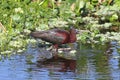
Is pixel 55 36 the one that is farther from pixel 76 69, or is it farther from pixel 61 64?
A: pixel 76 69

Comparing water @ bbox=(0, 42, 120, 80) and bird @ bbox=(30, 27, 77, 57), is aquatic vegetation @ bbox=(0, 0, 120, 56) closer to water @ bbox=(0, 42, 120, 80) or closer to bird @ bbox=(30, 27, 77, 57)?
bird @ bbox=(30, 27, 77, 57)

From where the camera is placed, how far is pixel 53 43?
40.0 ft

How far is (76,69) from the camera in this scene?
10414 mm

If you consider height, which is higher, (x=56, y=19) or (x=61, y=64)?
(x=56, y=19)

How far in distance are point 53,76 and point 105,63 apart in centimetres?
149

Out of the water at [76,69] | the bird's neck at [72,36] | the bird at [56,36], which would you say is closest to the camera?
the water at [76,69]

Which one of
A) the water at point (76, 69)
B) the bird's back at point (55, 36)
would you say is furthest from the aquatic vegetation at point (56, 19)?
the water at point (76, 69)

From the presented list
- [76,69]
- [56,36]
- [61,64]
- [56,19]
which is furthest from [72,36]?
[56,19]

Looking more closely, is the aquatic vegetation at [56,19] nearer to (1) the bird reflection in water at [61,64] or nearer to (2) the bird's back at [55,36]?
(2) the bird's back at [55,36]

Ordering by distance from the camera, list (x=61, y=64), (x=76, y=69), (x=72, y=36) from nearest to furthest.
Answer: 1. (x=76, y=69)
2. (x=61, y=64)
3. (x=72, y=36)

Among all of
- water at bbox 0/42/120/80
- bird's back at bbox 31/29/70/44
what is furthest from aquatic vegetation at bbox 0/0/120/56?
water at bbox 0/42/120/80

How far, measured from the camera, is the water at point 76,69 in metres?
9.70

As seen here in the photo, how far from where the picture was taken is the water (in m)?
9.70

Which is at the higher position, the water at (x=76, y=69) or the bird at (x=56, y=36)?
the bird at (x=56, y=36)
